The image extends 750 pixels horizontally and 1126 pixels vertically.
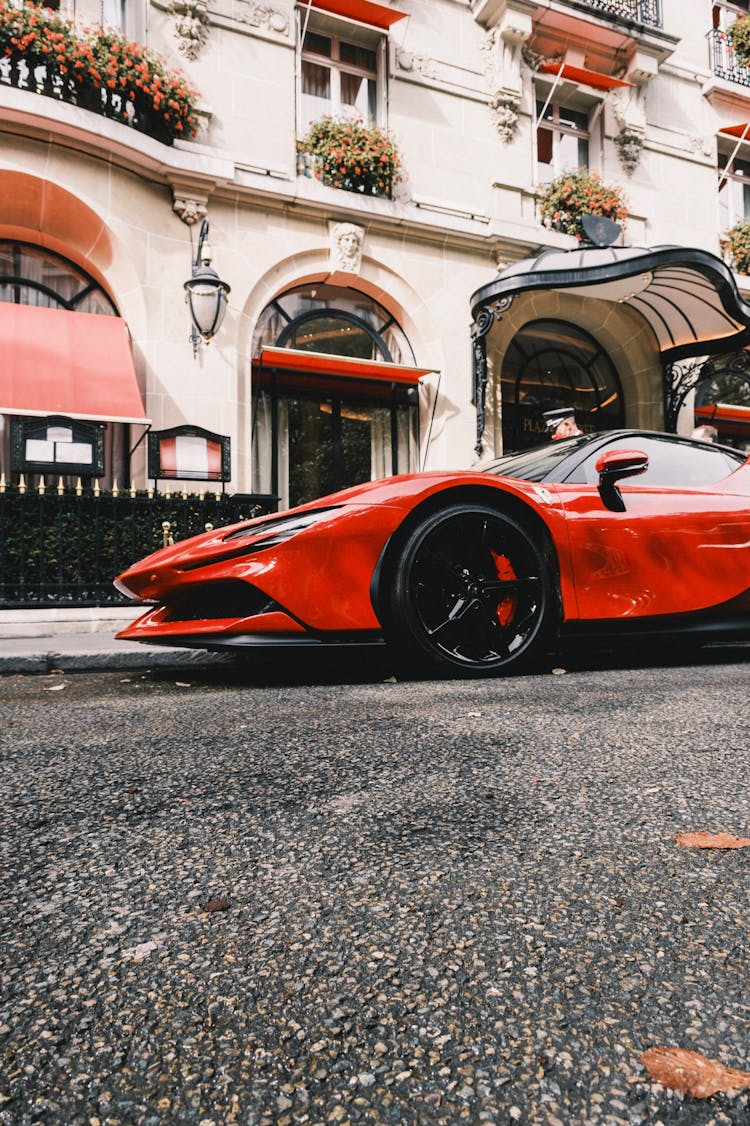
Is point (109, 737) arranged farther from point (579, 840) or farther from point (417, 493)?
point (417, 493)

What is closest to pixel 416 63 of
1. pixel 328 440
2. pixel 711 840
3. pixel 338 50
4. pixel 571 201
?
pixel 338 50

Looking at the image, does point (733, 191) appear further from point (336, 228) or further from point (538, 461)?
point (538, 461)

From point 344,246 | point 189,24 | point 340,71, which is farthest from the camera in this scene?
point 340,71

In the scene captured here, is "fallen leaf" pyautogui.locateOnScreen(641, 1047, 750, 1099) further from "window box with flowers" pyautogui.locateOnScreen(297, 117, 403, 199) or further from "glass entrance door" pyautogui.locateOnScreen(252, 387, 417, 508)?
"window box with flowers" pyautogui.locateOnScreen(297, 117, 403, 199)

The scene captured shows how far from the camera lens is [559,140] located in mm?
12148

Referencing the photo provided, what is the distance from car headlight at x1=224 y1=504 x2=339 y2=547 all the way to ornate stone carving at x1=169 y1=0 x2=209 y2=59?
29.2 ft

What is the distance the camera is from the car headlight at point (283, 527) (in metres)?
3.27

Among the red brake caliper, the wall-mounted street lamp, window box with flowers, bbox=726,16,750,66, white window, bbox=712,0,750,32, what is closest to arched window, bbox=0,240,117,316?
the wall-mounted street lamp

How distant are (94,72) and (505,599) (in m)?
8.39

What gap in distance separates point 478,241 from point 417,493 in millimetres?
8718

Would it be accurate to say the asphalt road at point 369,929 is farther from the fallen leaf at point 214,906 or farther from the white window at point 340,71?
the white window at point 340,71

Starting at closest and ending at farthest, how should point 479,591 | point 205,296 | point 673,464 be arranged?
1. point 479,591
2. point 673,464
3. point 205,296

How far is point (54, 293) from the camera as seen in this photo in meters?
9.14

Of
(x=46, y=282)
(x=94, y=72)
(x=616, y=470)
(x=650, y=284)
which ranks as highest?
(x=94, y=72)
